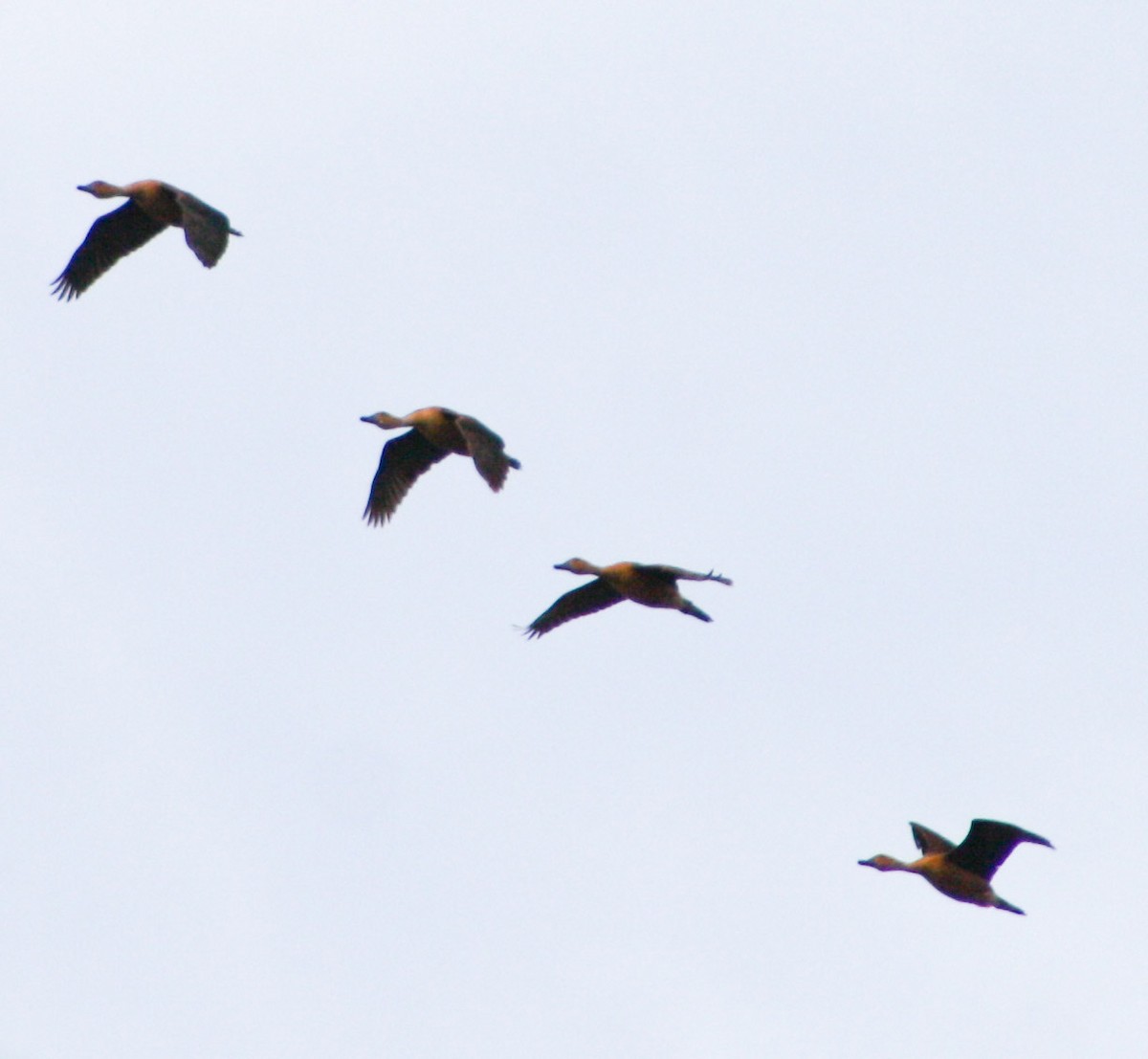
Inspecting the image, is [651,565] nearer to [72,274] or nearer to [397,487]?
[397,487]

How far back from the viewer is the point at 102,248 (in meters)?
19.3

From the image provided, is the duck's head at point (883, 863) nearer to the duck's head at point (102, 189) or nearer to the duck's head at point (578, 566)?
the duck's head at point (578, 566)

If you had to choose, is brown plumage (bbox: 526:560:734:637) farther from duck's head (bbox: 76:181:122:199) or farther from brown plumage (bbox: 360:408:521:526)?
duck's head (bbox: 76:181:122:199)

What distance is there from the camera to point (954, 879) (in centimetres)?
1570

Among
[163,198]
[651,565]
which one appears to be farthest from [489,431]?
[163,198]

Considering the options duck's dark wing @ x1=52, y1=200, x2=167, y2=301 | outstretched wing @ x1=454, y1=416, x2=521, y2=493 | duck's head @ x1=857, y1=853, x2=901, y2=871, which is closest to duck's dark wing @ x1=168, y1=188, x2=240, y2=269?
duck's dark wing @ x1=52, y1=200, x2=167, y2=301

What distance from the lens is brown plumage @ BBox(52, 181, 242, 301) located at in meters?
17.5

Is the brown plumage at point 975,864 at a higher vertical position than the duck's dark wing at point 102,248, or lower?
lower

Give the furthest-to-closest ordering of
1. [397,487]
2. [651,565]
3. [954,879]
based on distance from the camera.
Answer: [397,487]
[651,565]
[954,879]

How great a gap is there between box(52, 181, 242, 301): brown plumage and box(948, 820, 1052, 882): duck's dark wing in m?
6.96

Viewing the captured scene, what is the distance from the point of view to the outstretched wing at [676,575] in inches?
616

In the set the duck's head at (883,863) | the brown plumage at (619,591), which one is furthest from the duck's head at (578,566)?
the duck's head at (883,863)

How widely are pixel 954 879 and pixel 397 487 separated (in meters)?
6.29

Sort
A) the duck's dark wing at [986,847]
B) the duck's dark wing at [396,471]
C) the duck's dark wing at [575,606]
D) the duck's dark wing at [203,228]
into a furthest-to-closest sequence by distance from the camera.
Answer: the duck's dark wing at [396,471] < the duck's dark wing at [575,606] < the duck's dark wing at [203,228] < the duck's dark wing at [986,847]
